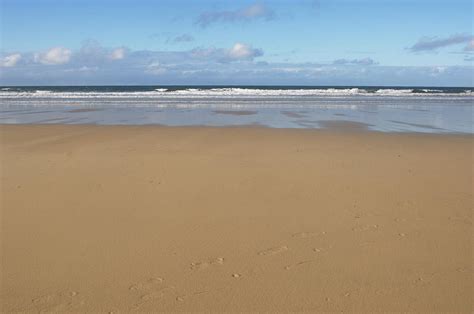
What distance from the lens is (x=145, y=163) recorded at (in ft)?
26.0

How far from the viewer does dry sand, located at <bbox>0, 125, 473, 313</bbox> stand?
325 cm

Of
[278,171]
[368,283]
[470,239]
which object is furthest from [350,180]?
[368,283]

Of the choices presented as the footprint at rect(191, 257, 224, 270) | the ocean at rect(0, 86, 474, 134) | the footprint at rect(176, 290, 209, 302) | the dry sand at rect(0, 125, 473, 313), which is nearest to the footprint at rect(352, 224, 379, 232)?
the dry sand at rect(0, 125, 473, 313)

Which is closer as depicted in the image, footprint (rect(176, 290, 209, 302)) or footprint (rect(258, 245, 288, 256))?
footprint (rect(176, 290, 209, 302))

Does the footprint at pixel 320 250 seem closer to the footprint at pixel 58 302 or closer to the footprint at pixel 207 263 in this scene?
the footprint at pixel 207 263

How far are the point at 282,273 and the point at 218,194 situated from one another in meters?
2.42

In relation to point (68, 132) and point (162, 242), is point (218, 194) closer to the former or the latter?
point (162, 242)

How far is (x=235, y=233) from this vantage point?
4426mm

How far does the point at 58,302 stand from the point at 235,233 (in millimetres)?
1833

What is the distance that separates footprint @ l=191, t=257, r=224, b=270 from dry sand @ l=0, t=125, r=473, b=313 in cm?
2

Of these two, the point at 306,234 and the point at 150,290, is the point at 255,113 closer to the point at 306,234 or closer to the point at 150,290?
the point at 306,234

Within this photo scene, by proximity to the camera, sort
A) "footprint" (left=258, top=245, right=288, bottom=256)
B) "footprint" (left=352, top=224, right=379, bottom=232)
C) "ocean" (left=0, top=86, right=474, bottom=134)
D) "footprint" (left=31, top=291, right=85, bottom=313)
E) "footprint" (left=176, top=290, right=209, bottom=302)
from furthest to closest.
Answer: "ocean" (left=0, top=86, right=474, bottom=134)
"footprint" (left=352, top=224, right=379, bottom=232)
"footprint" (left=258, top=245, right=288, bottom=256)
"footprint" (left=176, top=290, right=209, bottom=302)
"footprint" (left=31, top=291, right=85, bottom=313)

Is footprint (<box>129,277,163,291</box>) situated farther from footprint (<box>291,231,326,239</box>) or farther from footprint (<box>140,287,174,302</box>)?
footprint (<box>291,231,326,239</box>)

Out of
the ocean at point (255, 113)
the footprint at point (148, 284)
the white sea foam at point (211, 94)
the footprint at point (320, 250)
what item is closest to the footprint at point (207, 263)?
the footprint at point (148, 284)
